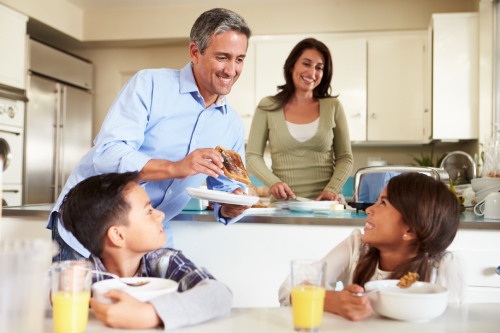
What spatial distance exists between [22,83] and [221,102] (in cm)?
318

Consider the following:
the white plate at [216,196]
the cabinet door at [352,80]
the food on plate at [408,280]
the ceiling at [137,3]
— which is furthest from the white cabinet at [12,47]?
the food on plate at [408,280]

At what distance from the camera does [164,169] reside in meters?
1.30

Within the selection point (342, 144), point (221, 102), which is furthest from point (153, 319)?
point (342, 144)

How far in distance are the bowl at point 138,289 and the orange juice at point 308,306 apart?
24 centimetres

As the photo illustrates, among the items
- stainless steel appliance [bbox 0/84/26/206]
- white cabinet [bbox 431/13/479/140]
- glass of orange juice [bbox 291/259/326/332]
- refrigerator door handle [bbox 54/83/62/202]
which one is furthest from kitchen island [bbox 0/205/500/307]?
refrigerator door handle [bbox 54/83/62/202]

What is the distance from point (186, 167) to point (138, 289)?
19.3 inches

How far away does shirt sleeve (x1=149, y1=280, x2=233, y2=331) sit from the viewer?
2.49ft

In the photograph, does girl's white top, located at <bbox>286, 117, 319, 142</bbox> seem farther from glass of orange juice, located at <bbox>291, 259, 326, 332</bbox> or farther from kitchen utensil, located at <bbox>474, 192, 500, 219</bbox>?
glass of orange juice, located at <bbox>291, 259, 326, 332</bbox>

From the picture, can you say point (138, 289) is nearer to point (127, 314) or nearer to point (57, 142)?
point (127, 314)

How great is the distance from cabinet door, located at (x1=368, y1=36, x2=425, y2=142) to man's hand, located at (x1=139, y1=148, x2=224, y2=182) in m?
3.14

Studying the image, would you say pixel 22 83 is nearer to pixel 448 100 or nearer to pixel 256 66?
pixel 256 66

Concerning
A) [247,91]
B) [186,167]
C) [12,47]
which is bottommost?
[186,167]

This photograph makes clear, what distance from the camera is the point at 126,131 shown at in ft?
4.46

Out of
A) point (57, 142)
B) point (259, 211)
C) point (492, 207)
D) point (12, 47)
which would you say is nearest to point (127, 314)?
point (259, 211)
